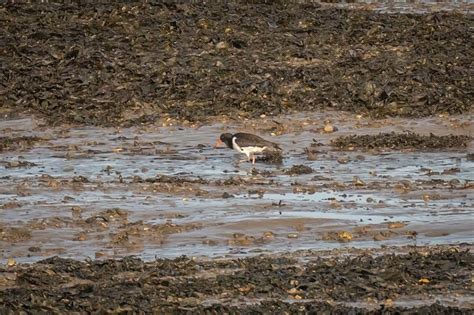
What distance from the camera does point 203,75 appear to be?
17.2 meters

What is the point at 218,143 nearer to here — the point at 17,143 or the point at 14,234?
the point at 17,143

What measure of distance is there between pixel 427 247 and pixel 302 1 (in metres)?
12.5

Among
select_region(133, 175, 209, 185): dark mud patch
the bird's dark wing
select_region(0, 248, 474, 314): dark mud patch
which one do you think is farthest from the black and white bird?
select_region(0, 248, 474, 314): dark mud patch

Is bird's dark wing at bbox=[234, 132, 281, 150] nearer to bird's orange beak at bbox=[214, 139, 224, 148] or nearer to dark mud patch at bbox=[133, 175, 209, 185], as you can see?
bird's orange beak at bbox=[214, 139, 224, 148]

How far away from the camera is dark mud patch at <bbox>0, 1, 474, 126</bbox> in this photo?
16.3 metres

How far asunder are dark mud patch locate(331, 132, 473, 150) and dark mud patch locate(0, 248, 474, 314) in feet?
17.7

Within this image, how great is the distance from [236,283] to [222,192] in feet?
12.9

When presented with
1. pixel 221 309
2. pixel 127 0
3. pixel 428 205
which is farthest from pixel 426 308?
pixel 127 0

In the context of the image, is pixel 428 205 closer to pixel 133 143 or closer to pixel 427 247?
pixel 427 247

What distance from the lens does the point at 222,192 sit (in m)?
12.1

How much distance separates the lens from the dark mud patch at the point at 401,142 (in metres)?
14.3

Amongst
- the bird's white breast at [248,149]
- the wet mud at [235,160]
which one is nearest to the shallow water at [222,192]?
the wet mud at [235,160]

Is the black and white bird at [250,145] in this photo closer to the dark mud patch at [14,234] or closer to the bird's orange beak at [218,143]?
the bird's orange beak at [218,143]

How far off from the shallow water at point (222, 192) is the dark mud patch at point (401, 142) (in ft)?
0.61
